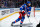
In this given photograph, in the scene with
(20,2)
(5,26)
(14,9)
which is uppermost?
(20,2)

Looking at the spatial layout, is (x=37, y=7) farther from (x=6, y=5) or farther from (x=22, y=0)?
(x=6, y=5)

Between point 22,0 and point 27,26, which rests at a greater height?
point 22,0

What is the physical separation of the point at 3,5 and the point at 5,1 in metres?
0.25

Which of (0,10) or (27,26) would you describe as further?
(0,10)

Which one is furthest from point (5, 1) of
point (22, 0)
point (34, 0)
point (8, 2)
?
point (34, 0)

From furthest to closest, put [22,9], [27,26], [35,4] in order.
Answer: [35,4], [27,26], [22,9]

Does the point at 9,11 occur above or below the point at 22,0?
below

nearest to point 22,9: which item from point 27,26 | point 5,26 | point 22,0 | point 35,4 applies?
point 27,26

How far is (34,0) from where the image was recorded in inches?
197

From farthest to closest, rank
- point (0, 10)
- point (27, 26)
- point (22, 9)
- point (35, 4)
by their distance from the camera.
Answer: point (35, 4) < point (0, 10) < point (27, 26) < point (22, 9)

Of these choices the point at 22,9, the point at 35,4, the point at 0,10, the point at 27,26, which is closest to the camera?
the point at 22,9

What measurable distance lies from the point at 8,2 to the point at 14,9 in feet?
1.70

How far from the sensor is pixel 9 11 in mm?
4945

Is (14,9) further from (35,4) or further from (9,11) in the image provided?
(35,4)
